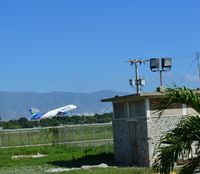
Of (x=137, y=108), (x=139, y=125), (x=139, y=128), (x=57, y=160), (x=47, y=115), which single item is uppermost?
(x=47, y=115)

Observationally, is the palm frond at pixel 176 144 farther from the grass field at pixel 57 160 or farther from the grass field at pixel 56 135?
the grass field at pixel 56 135

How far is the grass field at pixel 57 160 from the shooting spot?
76.6ft

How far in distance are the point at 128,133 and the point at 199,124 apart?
18.4 metres

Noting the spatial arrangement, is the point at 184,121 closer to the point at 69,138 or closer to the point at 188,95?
the point at 188,95

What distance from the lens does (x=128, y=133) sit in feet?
85.7

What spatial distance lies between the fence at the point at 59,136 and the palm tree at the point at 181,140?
30.9m

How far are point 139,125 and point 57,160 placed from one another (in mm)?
6932

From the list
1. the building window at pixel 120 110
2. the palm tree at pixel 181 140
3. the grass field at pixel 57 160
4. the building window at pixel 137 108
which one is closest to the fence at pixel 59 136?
the grass field at pixel 57 160

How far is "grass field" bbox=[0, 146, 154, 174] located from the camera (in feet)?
76.6

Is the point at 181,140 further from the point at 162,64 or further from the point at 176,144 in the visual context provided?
the point at 162,64

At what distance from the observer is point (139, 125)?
24734 mm

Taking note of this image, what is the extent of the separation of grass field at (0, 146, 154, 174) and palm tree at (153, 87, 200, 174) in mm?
13649

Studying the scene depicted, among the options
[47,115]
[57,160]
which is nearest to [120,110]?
[57,160]

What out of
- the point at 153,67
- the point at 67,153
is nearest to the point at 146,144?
the point at 153,67
